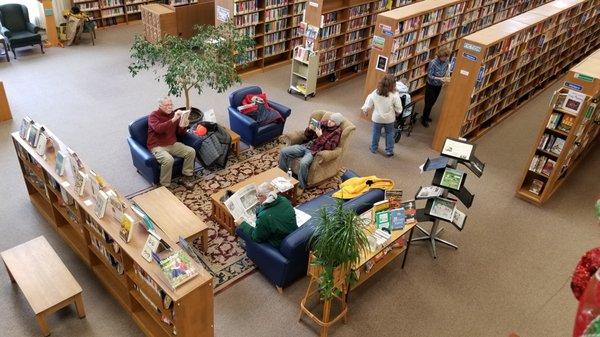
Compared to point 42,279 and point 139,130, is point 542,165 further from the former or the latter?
point 42,279

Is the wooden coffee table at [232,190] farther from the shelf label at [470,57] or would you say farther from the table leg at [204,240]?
the shelf label at [470,57]

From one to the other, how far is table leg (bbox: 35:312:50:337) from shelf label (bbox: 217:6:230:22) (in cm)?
670

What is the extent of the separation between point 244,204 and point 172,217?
84 cm

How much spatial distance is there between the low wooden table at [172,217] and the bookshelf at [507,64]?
14.8 feet

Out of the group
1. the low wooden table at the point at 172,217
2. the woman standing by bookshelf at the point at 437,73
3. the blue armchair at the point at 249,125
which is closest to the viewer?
the low wooden table at the point at 172,217

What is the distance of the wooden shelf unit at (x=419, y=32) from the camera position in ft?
26.7

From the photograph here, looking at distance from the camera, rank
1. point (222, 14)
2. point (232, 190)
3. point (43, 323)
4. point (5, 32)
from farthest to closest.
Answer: point (5, 32) → point (222, 14) → point (232, 190) → point (43, 323)

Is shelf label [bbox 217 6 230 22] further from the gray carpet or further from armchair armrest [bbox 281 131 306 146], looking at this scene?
armchair armrest [bbox 281 131 306 146]

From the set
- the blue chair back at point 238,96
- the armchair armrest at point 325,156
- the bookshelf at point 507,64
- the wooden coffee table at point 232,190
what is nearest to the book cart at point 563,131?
the bookshelf at point 507,64

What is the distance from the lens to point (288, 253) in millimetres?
4879

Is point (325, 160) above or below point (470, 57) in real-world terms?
below

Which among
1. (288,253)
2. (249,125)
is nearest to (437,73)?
(249,125)

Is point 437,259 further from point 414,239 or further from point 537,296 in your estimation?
point 537,296

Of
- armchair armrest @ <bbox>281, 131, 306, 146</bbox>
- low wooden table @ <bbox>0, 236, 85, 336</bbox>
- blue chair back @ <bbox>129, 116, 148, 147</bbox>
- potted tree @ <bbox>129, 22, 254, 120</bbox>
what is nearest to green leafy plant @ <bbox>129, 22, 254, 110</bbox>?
potted tree @ <bbox>129, 22, 254, 120</bbox>
